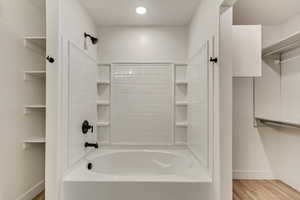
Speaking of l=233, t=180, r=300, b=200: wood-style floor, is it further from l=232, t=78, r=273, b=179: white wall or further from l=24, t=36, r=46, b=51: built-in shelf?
l=24, t=36, r=46, b=51: built-in shelf

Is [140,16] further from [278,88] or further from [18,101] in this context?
[278,88]

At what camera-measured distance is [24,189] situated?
7.78 feet

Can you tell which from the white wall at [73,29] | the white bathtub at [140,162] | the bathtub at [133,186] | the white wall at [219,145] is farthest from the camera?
the white bathtub at [140,162]

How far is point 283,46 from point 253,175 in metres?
1.86

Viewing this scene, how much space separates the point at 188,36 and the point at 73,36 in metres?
1.66

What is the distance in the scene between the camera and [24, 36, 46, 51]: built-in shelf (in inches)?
94.4

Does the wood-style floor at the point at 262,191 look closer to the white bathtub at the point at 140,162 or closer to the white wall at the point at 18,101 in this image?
the white wall at the point at 18,101

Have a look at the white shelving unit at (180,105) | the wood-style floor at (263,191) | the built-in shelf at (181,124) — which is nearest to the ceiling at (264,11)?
the white shelving unit at (180,105)

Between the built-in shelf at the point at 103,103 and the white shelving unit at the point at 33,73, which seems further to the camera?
the built-in shelf at the point at 103,103

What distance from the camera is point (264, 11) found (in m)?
2.72

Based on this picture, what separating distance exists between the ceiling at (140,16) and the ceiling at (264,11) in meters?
0.61

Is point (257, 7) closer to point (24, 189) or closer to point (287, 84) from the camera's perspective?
point (287, 84)

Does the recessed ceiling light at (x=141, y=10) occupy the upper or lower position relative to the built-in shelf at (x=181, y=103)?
upper

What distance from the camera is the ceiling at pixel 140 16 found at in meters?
2.47
